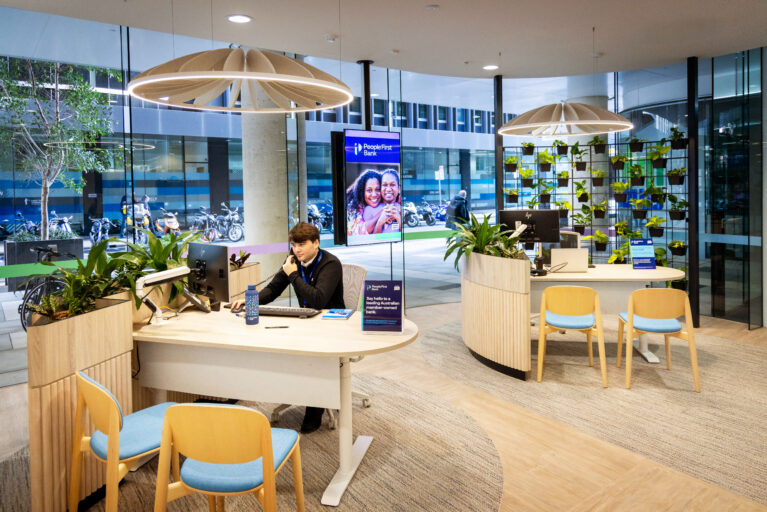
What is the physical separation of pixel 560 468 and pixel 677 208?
492cm

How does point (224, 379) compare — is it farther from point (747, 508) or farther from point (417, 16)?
point (417, 16)

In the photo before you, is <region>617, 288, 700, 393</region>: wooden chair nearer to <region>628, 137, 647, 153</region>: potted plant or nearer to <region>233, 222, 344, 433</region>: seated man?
<region>233, 222, 344, 433</region>: seated man

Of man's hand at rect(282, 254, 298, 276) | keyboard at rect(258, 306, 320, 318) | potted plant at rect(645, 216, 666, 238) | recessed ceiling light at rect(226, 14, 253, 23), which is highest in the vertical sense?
recessed ceiling light at rect(226, 14, 253, 23)

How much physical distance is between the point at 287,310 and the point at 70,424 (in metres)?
1.39

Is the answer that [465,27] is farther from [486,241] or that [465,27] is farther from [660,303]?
[660,303]

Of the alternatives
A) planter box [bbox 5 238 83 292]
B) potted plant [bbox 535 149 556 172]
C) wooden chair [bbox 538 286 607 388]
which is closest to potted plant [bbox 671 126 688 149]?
potted plant [bbox 535 149 556 172]

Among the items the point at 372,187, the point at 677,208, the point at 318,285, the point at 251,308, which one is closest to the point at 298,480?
the point at 251,308

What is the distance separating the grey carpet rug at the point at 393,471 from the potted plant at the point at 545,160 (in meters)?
4.61

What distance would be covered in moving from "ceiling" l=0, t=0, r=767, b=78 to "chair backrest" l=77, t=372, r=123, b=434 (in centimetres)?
Answer: 338

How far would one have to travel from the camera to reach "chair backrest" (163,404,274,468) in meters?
1.95

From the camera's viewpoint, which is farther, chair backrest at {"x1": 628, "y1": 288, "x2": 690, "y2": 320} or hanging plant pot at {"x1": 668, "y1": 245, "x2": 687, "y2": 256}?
hanging plant pot at {"x1": 668, "y1": 245, "x2": 687, "y2": 256}

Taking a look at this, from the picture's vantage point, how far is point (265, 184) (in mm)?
7121

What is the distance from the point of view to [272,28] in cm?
523

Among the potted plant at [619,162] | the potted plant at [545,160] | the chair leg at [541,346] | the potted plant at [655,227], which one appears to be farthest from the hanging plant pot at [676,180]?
the chair leg at [541,346]
